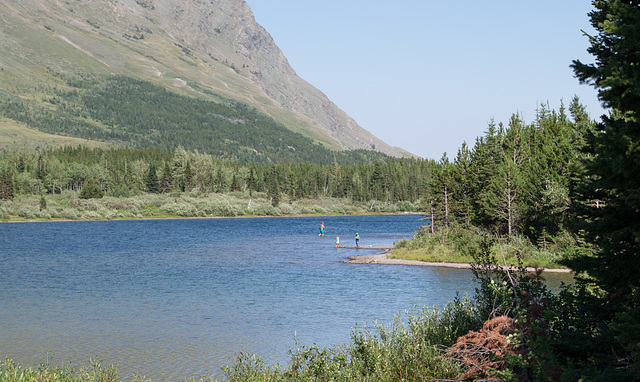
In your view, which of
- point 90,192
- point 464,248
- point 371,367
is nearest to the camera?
point 371,367

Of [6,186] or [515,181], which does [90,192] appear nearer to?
[6,186]

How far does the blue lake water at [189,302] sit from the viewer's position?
2506 centimetres

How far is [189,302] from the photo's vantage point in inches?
1496

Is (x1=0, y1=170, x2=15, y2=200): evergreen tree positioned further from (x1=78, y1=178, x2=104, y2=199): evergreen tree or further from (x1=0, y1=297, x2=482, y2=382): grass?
(x1=0, y1=297, x2=482, y2=382): grass

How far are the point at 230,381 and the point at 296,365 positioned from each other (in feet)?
6.10

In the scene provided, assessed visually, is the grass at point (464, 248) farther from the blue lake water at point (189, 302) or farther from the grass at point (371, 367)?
the grass at point (371, 367)

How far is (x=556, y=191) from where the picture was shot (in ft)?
163

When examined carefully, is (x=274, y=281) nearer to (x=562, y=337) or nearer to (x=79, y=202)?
(x=562, y=337)

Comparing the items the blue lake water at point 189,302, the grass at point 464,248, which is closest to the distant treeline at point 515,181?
the grass at point 464,248

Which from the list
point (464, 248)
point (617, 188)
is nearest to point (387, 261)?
point (464, 248)

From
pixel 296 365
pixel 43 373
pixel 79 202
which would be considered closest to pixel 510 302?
pixel 296 365

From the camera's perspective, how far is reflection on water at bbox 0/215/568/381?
82.3ft

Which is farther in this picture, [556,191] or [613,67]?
[556,191]

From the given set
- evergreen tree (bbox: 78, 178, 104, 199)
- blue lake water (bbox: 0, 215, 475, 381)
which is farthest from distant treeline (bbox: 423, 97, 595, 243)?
evergreen tree (bbox: 78, 178, 104, 199)
